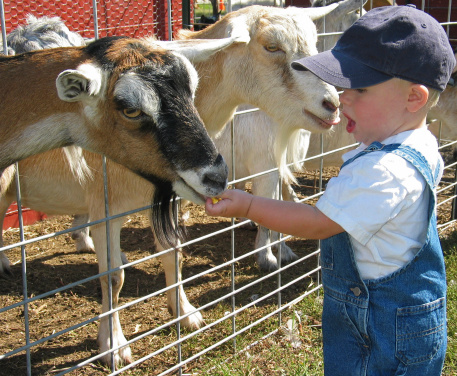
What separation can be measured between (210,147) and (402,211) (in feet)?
2.84

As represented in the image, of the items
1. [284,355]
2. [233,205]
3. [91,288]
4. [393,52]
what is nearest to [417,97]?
[393,52]

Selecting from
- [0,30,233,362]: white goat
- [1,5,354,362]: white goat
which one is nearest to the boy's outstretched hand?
[0,30,233,362]: white goat

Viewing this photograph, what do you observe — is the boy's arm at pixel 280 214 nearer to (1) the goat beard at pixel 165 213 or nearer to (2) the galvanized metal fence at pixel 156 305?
(1) the goat beard at pixel 165 213

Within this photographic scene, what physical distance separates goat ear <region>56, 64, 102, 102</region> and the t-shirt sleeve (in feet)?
3.56


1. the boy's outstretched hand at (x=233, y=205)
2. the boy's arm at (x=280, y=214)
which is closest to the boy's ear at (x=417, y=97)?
the boy's arm at (x=280, y=214)

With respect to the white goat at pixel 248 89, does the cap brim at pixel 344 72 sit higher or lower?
higher

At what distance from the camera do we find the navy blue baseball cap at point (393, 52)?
6.12 feet

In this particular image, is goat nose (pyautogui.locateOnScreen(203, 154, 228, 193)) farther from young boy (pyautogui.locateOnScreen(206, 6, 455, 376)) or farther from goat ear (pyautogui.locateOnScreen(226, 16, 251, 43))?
goat ear (pyautogui.locateOnScreen(226, 16, 251, 43))

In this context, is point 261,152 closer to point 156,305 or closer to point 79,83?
point 156,305

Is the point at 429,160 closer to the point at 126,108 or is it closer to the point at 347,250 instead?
the point at 347,250

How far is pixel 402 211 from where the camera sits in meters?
1.96

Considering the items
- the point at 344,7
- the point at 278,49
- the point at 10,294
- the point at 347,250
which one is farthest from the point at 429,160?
the point at 344,7

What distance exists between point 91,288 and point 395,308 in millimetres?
3117

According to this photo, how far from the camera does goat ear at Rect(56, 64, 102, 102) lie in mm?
2191
